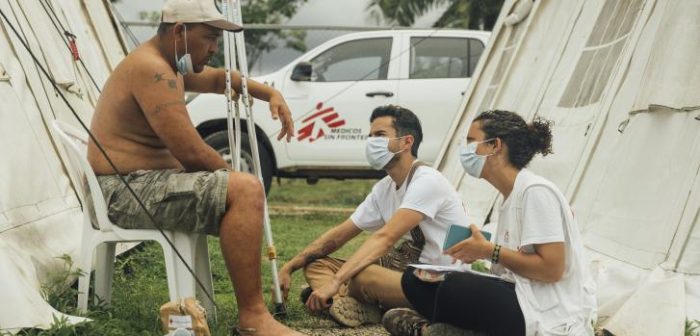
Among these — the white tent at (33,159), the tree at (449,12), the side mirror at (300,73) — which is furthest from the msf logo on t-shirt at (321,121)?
the tree at (449,12)

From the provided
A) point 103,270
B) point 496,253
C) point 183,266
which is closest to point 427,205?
point 496,253

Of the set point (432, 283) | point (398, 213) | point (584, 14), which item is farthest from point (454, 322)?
point (584, 14)

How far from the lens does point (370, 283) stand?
4.48 meters

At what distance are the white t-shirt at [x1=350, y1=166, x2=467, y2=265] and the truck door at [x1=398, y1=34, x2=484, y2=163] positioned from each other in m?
5.21

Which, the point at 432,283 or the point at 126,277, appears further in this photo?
the point at 126,277

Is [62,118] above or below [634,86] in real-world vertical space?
below

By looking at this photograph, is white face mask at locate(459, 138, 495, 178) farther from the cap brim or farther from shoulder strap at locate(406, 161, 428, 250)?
the cap brim

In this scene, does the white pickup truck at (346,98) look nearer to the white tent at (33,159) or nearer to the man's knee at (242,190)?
the white tent at (33,159)

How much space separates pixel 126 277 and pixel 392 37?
5.42m

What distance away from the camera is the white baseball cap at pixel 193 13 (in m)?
3.97

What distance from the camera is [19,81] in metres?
4.88

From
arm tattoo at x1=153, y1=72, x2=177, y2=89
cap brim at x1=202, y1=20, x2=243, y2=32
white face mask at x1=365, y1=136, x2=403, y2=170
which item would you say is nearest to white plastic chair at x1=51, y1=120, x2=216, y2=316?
arm tattoo at x1=153, y1=72, x2=177, y2=89

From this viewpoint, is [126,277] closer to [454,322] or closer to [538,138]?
[454,322]

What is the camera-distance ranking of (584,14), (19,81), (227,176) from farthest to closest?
(584,14) → (19,81) → (227,176)
